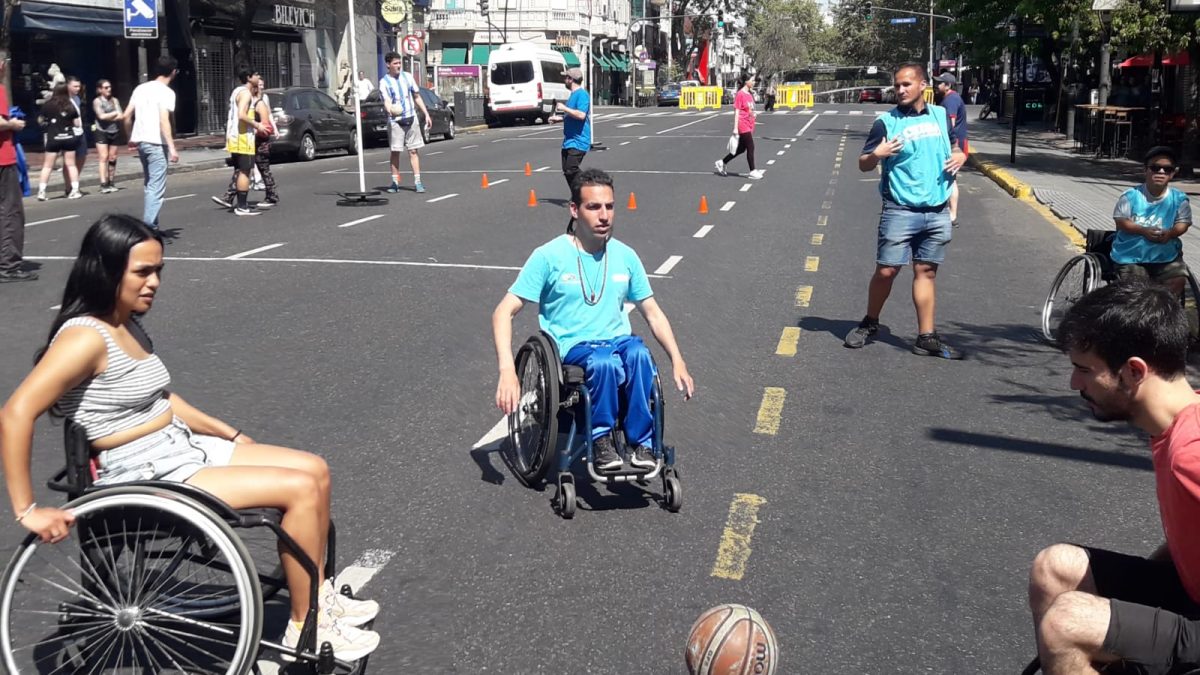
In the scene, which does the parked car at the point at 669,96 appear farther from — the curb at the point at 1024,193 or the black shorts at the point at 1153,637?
the black shorts at the point at 1153,637

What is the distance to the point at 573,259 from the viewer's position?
553 cm

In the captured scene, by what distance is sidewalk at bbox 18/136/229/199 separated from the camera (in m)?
21.3

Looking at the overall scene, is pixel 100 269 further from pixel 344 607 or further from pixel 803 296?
pixel 803 296

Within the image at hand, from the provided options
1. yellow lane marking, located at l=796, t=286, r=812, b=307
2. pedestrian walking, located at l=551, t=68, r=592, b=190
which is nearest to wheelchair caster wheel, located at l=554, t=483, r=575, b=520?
yellow lane marking, located at l=796, t=286, r=812, b=307

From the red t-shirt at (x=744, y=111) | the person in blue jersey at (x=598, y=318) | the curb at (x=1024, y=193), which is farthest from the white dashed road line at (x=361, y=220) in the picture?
the person in blue jersey at (x=598, y=318)

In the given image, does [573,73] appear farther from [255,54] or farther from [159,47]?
[255,54]

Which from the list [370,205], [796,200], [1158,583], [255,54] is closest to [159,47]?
[255,54]

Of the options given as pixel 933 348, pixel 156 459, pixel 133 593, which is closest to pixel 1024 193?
pixel 933 348

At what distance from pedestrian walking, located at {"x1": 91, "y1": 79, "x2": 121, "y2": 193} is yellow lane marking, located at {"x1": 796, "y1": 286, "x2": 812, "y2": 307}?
13.2 metres

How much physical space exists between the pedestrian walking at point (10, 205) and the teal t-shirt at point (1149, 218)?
8437mm

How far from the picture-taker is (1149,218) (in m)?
8.15

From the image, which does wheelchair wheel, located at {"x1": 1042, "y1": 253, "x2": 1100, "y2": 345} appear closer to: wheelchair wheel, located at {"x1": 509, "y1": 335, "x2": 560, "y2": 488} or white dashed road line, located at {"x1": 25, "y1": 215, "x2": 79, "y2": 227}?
wheelchair wheel, located at {"x1": 509, "y1": 335, "x2": 560, "y2": 488}

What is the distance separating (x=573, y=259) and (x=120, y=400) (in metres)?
2.33

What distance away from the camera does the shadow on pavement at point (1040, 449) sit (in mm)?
6148
